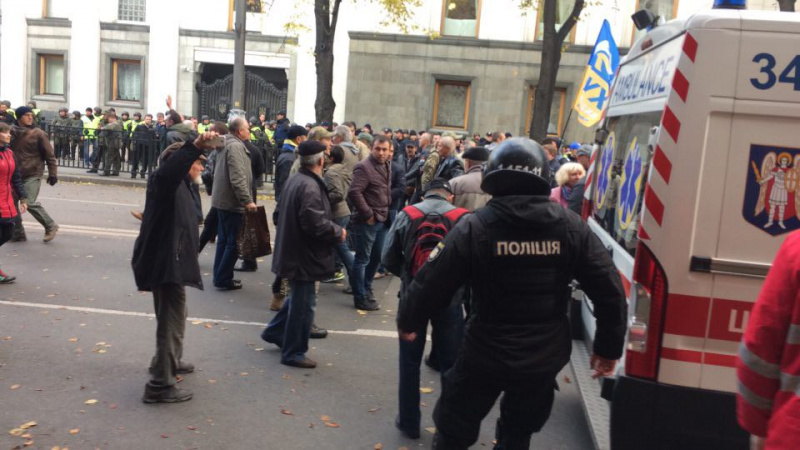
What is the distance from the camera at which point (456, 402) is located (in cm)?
346

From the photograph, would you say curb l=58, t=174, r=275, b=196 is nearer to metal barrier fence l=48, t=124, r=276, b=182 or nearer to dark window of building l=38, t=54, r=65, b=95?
metal barrier fence l=48, t=124, r=276, b=182

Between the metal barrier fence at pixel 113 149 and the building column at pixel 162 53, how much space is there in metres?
7.11

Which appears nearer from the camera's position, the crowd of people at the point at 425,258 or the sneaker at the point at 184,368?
the crowd of people at the point at 425,258

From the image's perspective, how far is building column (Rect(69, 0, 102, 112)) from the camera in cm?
2756

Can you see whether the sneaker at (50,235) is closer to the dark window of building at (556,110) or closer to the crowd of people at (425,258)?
the crowd of people at (425,258)

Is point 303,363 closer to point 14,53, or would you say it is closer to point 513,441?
point 513,441

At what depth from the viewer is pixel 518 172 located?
332 cm

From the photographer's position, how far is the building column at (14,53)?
92.8 feet

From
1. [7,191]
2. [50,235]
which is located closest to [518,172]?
[7,191]

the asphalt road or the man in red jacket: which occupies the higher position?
the man in red jacket

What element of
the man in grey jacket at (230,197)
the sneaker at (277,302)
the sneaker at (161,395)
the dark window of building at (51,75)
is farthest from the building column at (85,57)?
the sneaker at (161,395)

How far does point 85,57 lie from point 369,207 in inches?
920

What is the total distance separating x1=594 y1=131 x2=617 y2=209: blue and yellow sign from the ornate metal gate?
877 inches

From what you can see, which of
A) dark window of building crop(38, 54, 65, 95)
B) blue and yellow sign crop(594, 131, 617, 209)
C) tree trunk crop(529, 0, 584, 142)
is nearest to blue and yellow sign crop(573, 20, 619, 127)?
blue and yellow sign crop(594, 131, 617, 209)
